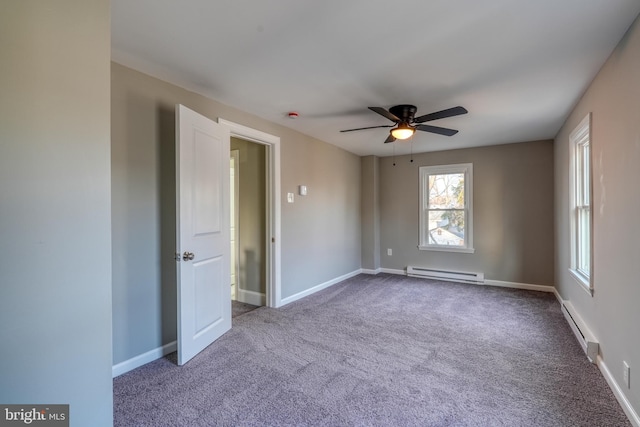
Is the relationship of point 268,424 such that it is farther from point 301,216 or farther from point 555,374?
point 301,216

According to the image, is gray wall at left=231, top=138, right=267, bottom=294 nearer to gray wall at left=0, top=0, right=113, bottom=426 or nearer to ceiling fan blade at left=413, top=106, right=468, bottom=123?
ceiling fan blade at left=413, top=106, right=468, bottom=123

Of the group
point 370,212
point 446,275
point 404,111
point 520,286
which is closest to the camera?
point 404,111

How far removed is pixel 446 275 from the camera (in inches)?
220

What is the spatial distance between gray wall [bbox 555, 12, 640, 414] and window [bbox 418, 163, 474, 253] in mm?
2559

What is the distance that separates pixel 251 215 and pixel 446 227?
3.56 m

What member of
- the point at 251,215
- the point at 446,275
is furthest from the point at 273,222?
the point at 446,275

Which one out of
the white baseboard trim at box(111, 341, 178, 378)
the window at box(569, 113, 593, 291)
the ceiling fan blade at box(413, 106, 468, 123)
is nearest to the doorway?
the white baseboard trim at box(111, 341, 178, 378)

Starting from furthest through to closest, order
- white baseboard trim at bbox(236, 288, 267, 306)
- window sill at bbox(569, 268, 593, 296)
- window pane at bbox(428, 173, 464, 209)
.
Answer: window pane at bbox(428, 173, 464, 209), white baseboard trim at bbox(236, 288, 267, 306), window sill at bbox(569, 268, 593, 296)

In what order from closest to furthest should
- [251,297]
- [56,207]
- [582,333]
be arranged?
[56,207] < [582,333] < [251,297]

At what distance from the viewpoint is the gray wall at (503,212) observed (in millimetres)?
4887

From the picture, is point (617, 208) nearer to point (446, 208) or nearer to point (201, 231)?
point (201, 231)

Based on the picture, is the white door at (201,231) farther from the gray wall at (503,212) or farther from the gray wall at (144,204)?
the gray wall at (503,212)

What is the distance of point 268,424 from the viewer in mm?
1845

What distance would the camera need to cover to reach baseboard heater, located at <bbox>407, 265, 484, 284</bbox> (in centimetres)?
536
